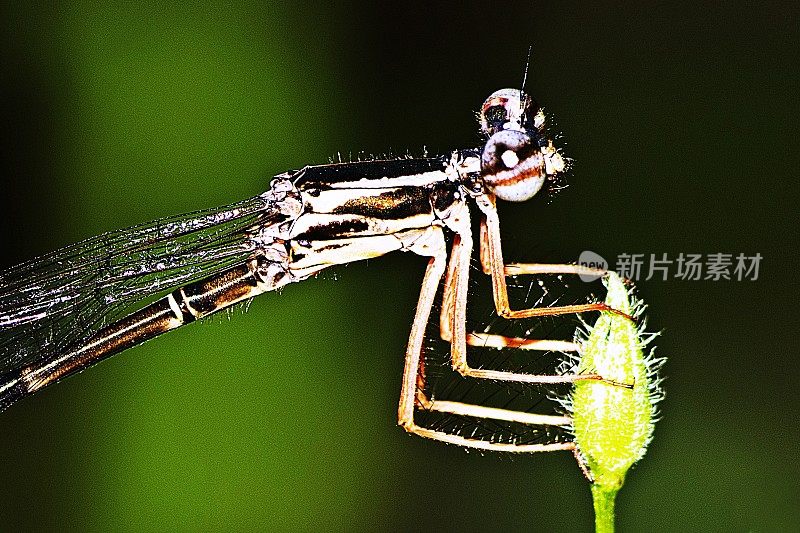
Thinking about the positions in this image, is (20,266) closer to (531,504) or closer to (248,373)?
(248,373)

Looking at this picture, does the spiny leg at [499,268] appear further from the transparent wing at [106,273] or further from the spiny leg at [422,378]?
the transparent wing at [106,273]

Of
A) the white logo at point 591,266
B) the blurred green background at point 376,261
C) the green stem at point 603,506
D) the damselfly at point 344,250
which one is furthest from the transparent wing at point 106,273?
the green stem at point 603,506

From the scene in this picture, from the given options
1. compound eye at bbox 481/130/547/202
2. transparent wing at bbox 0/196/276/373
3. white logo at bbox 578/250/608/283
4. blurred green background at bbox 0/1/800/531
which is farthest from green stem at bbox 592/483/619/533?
blurred green background at bbox 0/1/800/531

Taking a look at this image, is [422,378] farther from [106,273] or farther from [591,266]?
[106,273]

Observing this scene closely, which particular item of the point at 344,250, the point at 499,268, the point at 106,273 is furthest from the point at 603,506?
the point at 106,273

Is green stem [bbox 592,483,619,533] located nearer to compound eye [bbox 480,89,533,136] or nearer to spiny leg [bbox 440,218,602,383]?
spiny leg [bbox 440,218,602,383]

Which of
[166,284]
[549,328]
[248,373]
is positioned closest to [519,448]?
[549,328]

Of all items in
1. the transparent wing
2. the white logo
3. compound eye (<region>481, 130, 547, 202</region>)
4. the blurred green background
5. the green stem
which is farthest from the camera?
the blurred green background
